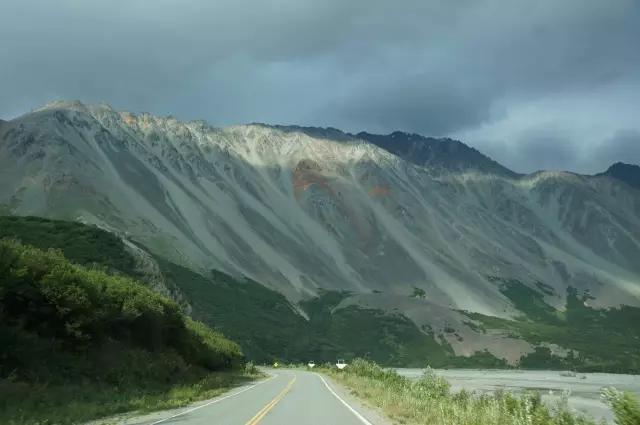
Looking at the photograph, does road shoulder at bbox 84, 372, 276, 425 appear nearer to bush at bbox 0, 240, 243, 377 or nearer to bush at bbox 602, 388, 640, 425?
bush at bbox 0, 240, 243, 377

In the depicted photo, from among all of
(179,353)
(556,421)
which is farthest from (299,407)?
(179,353)

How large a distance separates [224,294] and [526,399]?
147738 mm

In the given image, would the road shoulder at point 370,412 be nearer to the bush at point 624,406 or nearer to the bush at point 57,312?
the bush at point 624,406

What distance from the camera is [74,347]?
2780 cm

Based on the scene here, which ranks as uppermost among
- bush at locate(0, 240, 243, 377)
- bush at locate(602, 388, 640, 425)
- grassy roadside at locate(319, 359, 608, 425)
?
bush at locate(0, 240, 243, 377)

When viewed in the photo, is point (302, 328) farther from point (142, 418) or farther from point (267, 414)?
point (142, 418)

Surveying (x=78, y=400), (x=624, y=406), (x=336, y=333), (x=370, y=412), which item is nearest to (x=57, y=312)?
(x=78, y=400)

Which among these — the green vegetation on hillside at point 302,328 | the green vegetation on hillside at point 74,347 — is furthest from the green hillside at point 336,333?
the green vegetation on hillside at point 74,347

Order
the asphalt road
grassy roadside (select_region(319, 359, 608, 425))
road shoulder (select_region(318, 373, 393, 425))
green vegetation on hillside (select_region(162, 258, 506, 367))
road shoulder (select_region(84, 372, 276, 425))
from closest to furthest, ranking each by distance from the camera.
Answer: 1. grassy roadside (select_region(319, 359, 608, 425))
2. road shoulder (select_region(84, 372, 276, 425))
3. the asphalt road
4. road shoulder (select_region(318, 373, 393, 425))
5. green vegetation on hillside (select_region(162, 258, 506, 367))

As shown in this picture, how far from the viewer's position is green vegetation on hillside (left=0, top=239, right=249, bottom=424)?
2067 cm

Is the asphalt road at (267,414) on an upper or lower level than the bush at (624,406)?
lower

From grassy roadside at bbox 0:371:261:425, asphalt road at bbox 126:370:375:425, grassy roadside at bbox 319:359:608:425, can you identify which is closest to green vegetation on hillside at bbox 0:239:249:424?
grassy roadside at bbox 0:371:261:425

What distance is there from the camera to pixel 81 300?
28.0 meters

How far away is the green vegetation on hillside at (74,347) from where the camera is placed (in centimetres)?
2067
